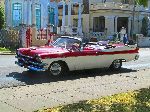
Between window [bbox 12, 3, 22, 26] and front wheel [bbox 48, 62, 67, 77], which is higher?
window [bbox 12, 3, 22, 26]

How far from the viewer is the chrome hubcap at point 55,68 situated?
14.1 meters

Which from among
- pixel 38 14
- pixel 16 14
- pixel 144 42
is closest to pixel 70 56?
pixel 16 14

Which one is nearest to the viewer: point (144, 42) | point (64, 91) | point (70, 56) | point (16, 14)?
point (64, 91)

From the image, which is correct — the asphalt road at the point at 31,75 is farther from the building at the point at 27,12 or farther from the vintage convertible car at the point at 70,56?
the building at the point at 27,12

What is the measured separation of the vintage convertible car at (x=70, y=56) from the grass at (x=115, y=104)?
151 inches

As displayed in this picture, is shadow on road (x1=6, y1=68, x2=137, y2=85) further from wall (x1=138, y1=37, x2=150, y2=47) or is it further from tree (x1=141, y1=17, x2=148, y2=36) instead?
tree (x1=141, y1=17, x2=148, y2=36)

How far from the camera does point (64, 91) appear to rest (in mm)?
11203

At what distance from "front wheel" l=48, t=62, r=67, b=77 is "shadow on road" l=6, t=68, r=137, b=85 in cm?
20

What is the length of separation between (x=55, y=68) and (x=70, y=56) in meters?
0.72

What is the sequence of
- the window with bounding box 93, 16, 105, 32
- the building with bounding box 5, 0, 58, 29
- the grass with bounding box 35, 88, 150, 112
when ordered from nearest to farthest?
the grass with bounding box 35, 88, 150, 112
the building with bounding box 5, 0, 58, 29
the window with bounding box 93, 16, 105, 32

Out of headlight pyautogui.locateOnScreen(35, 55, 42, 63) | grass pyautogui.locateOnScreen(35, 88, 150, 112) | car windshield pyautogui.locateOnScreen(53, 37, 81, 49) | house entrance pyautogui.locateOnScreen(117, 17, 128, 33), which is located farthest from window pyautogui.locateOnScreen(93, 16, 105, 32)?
grass pyautogui.locateOnScreen(35, 88, 150, 112)

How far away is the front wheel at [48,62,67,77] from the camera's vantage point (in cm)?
1407

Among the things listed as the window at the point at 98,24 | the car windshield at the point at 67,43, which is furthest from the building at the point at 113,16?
the car windshield at the point at 67,43

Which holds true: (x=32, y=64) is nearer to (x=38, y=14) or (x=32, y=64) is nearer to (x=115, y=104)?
(x=115, y=104)
